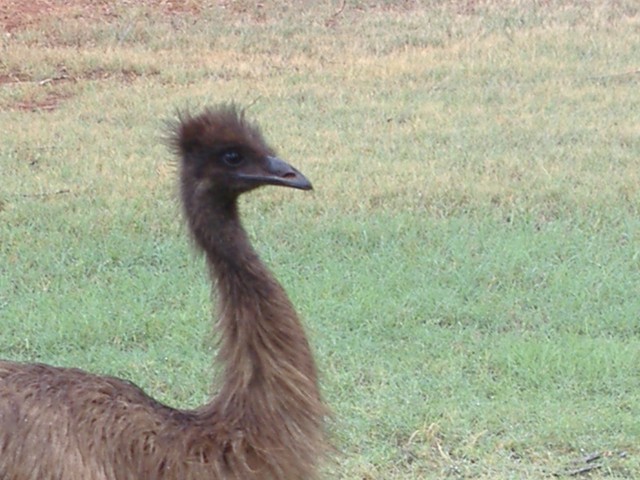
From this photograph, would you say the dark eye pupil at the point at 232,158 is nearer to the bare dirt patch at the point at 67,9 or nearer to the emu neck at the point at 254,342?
the emu neck at the point at 254,342

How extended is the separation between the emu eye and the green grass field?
480mm

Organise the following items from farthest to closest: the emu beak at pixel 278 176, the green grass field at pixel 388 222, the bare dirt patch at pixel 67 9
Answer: the bare dirt patch at pixel 67 9
the green grass field at pixel 388 222
the emu beak at pixel 278 176

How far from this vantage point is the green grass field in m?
5.34

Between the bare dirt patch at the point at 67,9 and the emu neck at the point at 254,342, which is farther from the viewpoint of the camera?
the bare dirt patch at the point at 67,9

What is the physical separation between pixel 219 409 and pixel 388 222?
4.07m

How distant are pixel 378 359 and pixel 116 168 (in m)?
3.60

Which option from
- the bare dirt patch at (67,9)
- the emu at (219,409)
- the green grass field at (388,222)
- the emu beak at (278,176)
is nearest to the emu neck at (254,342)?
the emu at (219,409)

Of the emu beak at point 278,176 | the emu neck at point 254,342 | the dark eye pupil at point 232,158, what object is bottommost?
the emu neck at point 254,342

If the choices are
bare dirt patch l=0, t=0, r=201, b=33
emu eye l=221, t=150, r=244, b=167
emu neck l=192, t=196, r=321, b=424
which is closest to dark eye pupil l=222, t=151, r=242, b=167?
emu eye l=221, t=150, r=244, b=167

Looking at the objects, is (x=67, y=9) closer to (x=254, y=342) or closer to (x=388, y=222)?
(x=388, y=222)

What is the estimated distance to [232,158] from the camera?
3.81m

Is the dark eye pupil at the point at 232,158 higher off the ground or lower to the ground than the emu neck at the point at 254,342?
higher

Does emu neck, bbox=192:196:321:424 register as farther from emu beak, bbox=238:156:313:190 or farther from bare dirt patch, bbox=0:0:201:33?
bare dirt patch, bbox=0:0:201:33

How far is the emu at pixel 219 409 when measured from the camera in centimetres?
350
